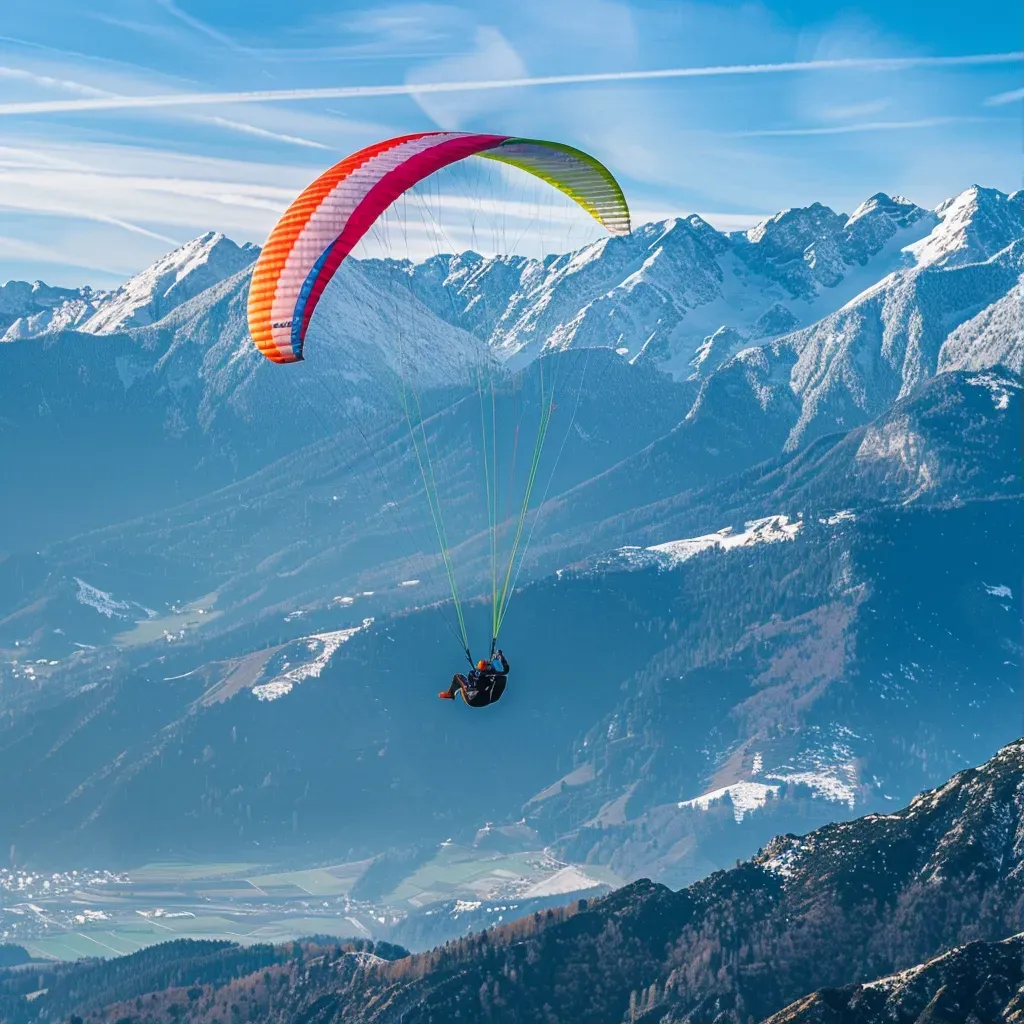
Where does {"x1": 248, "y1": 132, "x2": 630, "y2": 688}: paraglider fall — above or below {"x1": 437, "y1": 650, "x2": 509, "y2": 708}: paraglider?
above

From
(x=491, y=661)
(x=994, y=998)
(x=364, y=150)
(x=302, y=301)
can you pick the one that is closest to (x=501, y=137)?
(x=364, y=150)

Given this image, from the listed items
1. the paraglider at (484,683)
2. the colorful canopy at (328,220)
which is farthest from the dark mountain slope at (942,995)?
the colorful canopy at (328,220)

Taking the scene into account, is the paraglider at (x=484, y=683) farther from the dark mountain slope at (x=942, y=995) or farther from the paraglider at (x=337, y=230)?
the dark mountain slope at (x=942, y=995)

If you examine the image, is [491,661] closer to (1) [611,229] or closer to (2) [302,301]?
(2) [302,301]

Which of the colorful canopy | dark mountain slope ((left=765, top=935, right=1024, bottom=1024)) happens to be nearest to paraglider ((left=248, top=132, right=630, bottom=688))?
the colorful canopy

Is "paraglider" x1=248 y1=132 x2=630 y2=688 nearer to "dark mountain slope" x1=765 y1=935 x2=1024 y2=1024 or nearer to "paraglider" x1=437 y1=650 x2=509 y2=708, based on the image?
"paraglider" x1=437 y1=650 x2=509 y2=708

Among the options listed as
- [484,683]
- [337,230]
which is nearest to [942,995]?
[484,683]

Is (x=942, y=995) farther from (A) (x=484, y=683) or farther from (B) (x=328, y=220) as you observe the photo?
(B) (x=328, y=220)

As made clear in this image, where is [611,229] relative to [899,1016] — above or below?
above
